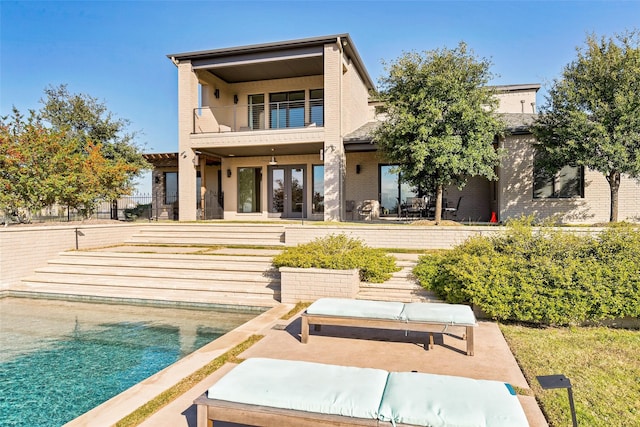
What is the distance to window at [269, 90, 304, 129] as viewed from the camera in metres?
18.4

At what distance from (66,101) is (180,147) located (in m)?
7.02

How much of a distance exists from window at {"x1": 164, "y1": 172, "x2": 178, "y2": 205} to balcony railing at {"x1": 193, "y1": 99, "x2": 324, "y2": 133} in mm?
5452

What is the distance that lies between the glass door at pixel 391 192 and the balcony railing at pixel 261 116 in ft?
12.4

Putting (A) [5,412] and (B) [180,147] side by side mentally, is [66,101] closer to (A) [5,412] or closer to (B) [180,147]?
(B) [180,147]

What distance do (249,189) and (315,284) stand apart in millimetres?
12592

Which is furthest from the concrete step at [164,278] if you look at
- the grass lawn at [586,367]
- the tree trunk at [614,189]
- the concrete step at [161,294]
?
the tree trunk at [614,189]

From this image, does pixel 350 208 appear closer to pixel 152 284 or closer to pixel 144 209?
pixel 152 284

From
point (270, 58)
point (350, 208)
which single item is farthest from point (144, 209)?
point (350, 208)

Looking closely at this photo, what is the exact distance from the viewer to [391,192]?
17.4 meters

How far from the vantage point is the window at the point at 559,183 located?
14.5 meters

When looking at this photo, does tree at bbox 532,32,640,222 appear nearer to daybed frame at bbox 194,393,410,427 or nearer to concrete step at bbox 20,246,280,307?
concrete step at bbox 20,246,280,307

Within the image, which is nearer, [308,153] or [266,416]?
[266,416]

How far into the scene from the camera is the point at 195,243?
43.6 feet

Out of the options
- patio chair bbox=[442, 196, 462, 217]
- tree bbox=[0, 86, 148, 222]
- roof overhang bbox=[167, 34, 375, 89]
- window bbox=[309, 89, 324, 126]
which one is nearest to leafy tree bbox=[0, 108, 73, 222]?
A: tree bbox=[0, 86, 148, 222]
